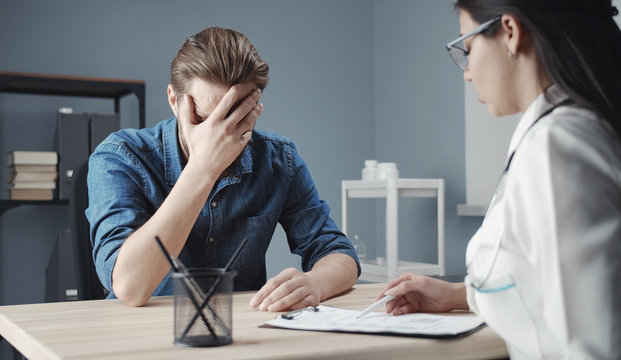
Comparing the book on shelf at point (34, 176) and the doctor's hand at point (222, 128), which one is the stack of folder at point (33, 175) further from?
the doctor's hand at point (222, 128)

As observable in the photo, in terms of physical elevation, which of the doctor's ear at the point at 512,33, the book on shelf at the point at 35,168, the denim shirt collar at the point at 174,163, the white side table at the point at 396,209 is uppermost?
the doctor's ear at the point at 512,33

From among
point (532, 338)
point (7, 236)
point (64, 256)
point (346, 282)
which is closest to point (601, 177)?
point (532, 338)

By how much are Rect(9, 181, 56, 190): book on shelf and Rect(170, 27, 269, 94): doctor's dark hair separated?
6.02ft

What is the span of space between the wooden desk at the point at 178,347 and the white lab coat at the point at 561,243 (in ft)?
0.32

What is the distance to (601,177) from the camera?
2.30ft

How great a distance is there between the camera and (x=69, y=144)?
304 cm

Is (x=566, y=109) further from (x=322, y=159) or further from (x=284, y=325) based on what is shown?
(x=322, y=159)

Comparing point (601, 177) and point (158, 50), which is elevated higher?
point (158, 50)

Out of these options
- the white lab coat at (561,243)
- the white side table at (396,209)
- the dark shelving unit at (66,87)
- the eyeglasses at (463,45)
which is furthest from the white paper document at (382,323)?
the dark shelving unit at (66,87)

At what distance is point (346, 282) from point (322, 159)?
9.13 ft

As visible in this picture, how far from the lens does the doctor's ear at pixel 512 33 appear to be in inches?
32.2

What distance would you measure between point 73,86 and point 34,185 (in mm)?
520

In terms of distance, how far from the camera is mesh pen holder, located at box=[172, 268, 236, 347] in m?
0.79

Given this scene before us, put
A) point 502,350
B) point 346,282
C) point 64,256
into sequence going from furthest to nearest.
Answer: point 64,256, point 346,282, point 502,350
